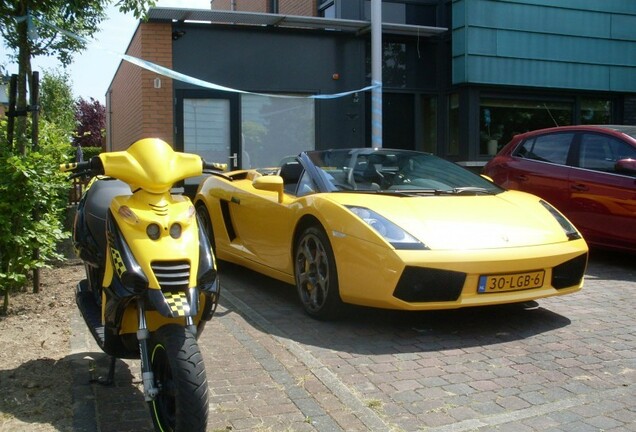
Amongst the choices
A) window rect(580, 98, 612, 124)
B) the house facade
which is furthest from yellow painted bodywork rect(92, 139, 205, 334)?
window rect(580, 98, 612, 124)

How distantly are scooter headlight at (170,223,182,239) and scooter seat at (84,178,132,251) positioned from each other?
788mm

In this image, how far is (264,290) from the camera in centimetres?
631

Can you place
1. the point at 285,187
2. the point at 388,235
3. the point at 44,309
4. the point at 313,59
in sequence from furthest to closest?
the point at 313,59 < the point at 285,187 < the point at 44,309 < the point at 388,235

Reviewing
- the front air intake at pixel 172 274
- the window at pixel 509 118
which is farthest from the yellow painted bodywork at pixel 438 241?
the window at pixel 509 118

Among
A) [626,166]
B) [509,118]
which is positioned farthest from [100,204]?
[509,118]

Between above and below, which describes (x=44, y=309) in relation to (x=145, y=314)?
below

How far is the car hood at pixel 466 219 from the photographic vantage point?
4.60 metres

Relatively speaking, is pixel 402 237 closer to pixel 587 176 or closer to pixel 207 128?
pixel 587 176

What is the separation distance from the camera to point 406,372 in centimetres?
402

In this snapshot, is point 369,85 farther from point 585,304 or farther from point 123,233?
point 123,233

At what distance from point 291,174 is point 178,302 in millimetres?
3020

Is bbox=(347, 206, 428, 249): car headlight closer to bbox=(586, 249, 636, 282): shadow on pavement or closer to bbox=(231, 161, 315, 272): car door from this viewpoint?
bbox=(231, 161, 315, 272): car door

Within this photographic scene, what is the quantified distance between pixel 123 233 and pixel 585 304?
4.01 metres

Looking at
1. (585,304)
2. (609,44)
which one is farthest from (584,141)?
(609,44)
